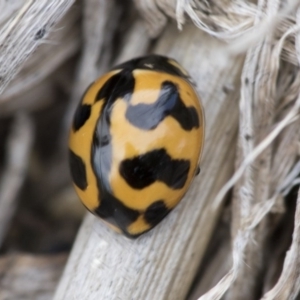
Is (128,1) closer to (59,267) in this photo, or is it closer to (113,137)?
(113,137)

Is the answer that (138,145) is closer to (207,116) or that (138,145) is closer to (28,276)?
(207,116)

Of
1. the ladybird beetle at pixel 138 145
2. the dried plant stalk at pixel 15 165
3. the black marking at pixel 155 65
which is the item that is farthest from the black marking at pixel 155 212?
the dried plant stalk at pixel 15 165

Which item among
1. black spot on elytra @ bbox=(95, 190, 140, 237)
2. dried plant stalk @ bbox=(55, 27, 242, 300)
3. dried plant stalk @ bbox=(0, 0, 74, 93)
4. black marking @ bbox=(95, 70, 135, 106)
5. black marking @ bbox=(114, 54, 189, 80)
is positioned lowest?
dried plant stalk @ bbox=(55, 27, 242, 300)

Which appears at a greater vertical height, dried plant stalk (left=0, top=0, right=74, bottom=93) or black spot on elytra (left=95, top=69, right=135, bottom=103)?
dried plant stalk (left=0, top=0, right=74, bottom=93)

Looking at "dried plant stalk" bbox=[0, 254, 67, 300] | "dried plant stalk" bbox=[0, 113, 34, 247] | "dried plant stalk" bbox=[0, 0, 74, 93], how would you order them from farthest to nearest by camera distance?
"dried plant stalk" bbox=[0, 113, 34, 247], "dried plant stalk" bbox=[0, 254, 67, 300], "dried plant stalk" bbox=[0, 0, 74, 93]

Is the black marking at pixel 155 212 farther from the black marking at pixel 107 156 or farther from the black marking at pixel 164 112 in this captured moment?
the black marking at pixel 164 112

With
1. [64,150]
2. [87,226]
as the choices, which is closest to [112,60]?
A: [64,150]

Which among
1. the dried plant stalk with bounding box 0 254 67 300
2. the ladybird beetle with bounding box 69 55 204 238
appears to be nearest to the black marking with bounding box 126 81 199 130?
the ladybird beetle with bounding box 69 55 204 238

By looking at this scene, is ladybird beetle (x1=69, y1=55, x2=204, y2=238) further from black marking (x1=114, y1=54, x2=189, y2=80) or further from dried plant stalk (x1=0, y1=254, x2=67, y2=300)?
dried plant stalk (x1=0, y1=254, x2=67, y2=300)
